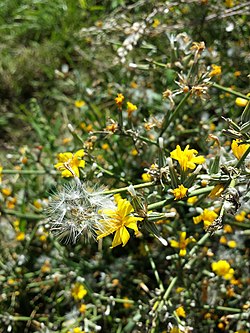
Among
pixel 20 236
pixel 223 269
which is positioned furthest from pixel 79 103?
pixel 223 269

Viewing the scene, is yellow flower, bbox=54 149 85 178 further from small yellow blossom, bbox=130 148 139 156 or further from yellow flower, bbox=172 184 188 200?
small yellow blossom, bbox=130 148 139 156

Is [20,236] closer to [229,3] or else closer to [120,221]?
[120,221]

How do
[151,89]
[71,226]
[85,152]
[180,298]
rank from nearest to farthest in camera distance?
[71,226] < [85,152] < [180,298] < [151,89]

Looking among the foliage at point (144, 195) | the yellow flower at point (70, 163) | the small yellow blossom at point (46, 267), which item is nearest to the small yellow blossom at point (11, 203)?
the foliage at point (144, 195)

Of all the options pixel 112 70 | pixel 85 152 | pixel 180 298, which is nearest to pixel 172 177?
pixel 85 152

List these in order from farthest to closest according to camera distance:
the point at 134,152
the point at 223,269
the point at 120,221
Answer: the point at 134,152 < the point at 223,269 < the point at 120,221

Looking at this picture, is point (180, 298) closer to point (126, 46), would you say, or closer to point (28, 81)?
point (126, 46)

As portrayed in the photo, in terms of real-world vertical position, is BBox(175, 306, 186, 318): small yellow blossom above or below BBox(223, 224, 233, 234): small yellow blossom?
below

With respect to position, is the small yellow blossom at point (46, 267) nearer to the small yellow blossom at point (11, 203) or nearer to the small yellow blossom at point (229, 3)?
the small yellow blossom at point (11, 203)

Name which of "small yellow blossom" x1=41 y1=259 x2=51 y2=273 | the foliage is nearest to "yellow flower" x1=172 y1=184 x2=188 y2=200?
the foliage
